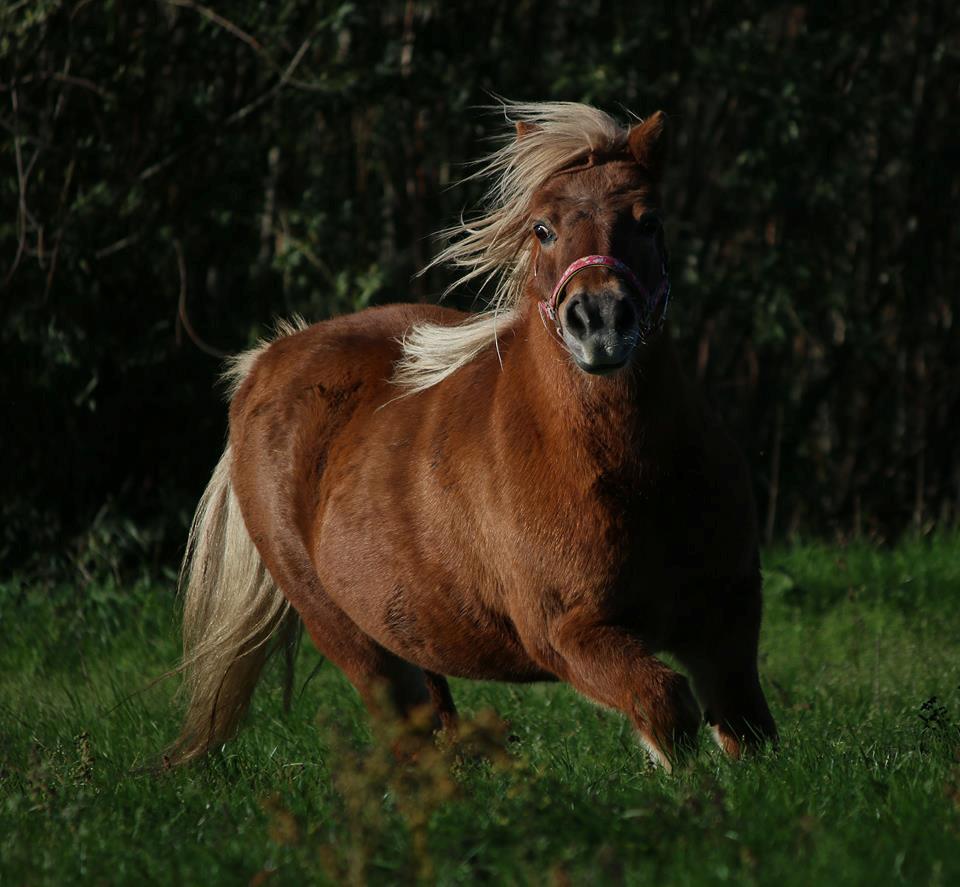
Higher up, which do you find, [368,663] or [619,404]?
[619,404]

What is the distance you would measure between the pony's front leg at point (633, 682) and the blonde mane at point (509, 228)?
3.89 ft

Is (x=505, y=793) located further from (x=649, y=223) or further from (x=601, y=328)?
(x=649, y=223)

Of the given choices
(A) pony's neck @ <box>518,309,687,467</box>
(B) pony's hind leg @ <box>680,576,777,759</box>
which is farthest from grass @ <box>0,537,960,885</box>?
(A) pony's neck @ <box>518,309,687,467</box>

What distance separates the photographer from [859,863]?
2.61m

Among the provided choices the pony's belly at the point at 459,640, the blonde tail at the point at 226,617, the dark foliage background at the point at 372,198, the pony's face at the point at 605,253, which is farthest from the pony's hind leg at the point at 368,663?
the dark foliage background at the point at 372,198

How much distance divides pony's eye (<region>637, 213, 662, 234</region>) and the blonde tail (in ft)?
8.00

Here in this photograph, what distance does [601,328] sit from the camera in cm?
361

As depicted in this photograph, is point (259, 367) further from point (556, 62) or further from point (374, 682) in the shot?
point (556, 62)

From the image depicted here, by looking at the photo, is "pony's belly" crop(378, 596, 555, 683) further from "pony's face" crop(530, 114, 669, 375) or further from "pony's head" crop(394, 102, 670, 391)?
"pony's face" crop(530, 114, 669, 375)

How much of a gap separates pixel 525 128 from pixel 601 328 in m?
1.17

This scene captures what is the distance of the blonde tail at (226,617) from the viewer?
17.7 ft

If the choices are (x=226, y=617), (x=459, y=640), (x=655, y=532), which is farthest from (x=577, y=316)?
(x=226, y=617)

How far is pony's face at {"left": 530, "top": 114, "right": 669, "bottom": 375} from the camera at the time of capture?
3.62 meters

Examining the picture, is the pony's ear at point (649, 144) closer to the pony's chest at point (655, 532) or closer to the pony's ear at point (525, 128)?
the pony's ear at point (525, 128)
